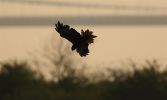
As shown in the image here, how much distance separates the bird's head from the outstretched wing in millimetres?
33

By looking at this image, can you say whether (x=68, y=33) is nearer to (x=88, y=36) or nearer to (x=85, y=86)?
(x=88, y=36)

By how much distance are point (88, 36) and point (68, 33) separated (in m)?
0.14

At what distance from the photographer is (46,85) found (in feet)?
183

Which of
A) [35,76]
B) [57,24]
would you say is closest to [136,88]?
[35,76]

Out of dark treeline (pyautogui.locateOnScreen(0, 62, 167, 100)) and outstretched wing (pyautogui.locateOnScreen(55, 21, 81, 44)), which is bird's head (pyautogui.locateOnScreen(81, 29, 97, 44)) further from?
dark treeline (pyautogui.locateOnScreen(0, 62, 167, 100))

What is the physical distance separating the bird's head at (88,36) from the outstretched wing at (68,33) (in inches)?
1.3

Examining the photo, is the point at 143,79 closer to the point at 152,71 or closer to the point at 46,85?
the point at 152,71

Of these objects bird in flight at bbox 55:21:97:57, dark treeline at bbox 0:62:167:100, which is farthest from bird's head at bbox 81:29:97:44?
dark treeline at bbox 0:62:167:100

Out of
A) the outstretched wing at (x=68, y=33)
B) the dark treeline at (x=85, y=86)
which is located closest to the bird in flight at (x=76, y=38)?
the outstretched wing at (x=68, y=33)

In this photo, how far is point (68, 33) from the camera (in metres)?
3.77

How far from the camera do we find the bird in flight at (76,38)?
3.76 m

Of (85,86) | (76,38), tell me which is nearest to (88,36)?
(76,38)

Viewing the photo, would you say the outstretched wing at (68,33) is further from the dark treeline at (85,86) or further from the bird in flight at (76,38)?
the dark treeline at (85,86)

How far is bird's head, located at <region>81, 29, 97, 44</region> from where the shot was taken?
12.5ft
